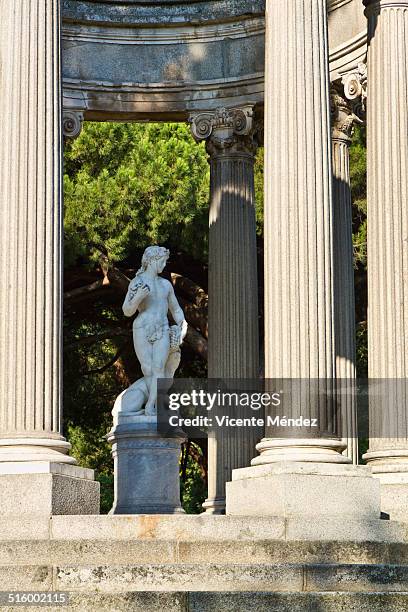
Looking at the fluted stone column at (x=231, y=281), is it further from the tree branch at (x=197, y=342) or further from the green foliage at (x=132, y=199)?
the tree branch at (x=197, y=342)

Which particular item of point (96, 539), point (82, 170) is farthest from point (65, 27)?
point (96, 539)

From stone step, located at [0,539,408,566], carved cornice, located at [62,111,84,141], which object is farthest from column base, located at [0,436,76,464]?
carved cornice, located at [62,111,84,141]

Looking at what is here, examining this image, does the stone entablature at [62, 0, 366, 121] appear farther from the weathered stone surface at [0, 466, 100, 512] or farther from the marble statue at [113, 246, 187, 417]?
the weathered stone surface at [0, 466, 100, 512]

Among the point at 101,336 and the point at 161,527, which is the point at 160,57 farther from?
the point at 161,527

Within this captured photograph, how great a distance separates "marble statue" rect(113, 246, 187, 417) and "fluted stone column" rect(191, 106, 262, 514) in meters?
Answer: 8.54

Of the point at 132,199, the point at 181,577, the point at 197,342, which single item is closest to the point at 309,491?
the point at 181,577

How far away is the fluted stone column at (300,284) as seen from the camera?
129 feet

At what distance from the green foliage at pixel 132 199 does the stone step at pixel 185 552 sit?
37486 mm

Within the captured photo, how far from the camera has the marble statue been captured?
48.5 meters

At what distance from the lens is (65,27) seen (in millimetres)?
60156

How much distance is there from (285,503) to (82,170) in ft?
133

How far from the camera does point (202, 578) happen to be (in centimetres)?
3356

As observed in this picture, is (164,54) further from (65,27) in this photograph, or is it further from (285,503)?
(285,503)

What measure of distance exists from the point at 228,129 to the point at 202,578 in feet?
97.2
